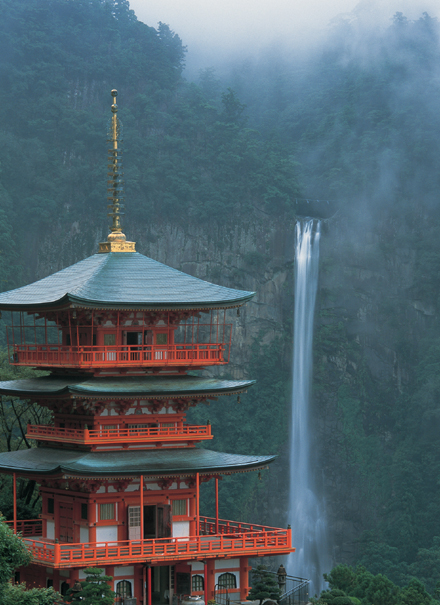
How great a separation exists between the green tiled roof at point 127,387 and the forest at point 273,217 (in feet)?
163

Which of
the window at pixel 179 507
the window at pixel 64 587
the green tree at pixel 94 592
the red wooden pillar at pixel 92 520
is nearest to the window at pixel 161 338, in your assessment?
the window at pixel 179 507

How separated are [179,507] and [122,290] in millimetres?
6521

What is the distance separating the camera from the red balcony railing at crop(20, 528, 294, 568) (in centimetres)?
2981

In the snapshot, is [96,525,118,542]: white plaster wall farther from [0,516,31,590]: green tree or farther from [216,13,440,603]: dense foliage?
[216,13,440,603]: dense foliage

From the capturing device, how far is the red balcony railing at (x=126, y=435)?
3161cm

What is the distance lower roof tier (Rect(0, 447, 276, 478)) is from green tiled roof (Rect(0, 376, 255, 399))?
1.79 metres

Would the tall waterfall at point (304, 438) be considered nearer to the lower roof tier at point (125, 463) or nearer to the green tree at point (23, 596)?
the lower roof tier at point (125, 463)

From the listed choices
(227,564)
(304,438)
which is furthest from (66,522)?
(304,438)

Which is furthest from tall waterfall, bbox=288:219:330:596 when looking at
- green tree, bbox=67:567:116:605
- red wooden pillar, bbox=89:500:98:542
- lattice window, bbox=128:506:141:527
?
green tree, bbox=67:567:116:605

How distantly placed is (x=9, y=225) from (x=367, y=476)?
34.1m

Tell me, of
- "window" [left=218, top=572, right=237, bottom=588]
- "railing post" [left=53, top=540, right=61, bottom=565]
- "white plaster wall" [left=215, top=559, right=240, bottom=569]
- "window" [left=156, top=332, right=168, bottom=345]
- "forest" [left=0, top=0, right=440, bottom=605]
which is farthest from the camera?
"forest" [left=0, top=0, right=440, bottom=605]

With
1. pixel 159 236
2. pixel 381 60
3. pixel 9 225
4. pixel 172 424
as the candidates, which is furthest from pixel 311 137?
pixel 172 424

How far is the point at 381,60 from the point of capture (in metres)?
110

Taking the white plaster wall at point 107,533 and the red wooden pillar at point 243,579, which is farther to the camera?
the red wooden pillar at point 243,579
